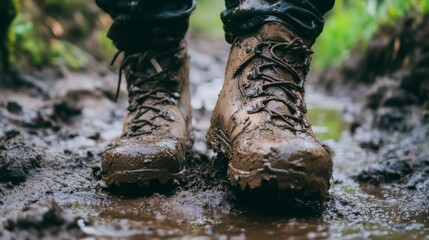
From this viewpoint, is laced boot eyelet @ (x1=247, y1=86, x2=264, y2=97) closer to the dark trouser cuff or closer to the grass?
the dark trouser cuff

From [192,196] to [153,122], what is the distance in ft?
1.58

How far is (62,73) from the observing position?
17.6 ft

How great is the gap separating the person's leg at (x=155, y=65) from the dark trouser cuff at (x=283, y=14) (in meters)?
0.46

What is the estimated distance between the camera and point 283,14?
2.01m

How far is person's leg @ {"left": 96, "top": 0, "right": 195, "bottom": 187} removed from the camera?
7.48 feet

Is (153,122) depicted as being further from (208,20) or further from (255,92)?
(208,20)

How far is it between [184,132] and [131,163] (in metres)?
0.50

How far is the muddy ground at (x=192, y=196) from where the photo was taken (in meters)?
1.54

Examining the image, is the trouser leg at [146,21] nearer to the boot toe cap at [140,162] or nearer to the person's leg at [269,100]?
the person's leg at [269,100]

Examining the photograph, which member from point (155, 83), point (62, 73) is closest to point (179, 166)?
point (155, 83)

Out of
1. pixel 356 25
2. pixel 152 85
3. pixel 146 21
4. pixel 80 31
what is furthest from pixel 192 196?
pixel 356 25

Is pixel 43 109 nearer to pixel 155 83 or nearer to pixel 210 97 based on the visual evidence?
pixel 155 83

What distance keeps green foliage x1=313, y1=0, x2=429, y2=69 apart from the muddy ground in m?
2.16

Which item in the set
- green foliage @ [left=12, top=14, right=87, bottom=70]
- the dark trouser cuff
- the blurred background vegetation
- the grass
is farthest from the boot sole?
the grass
